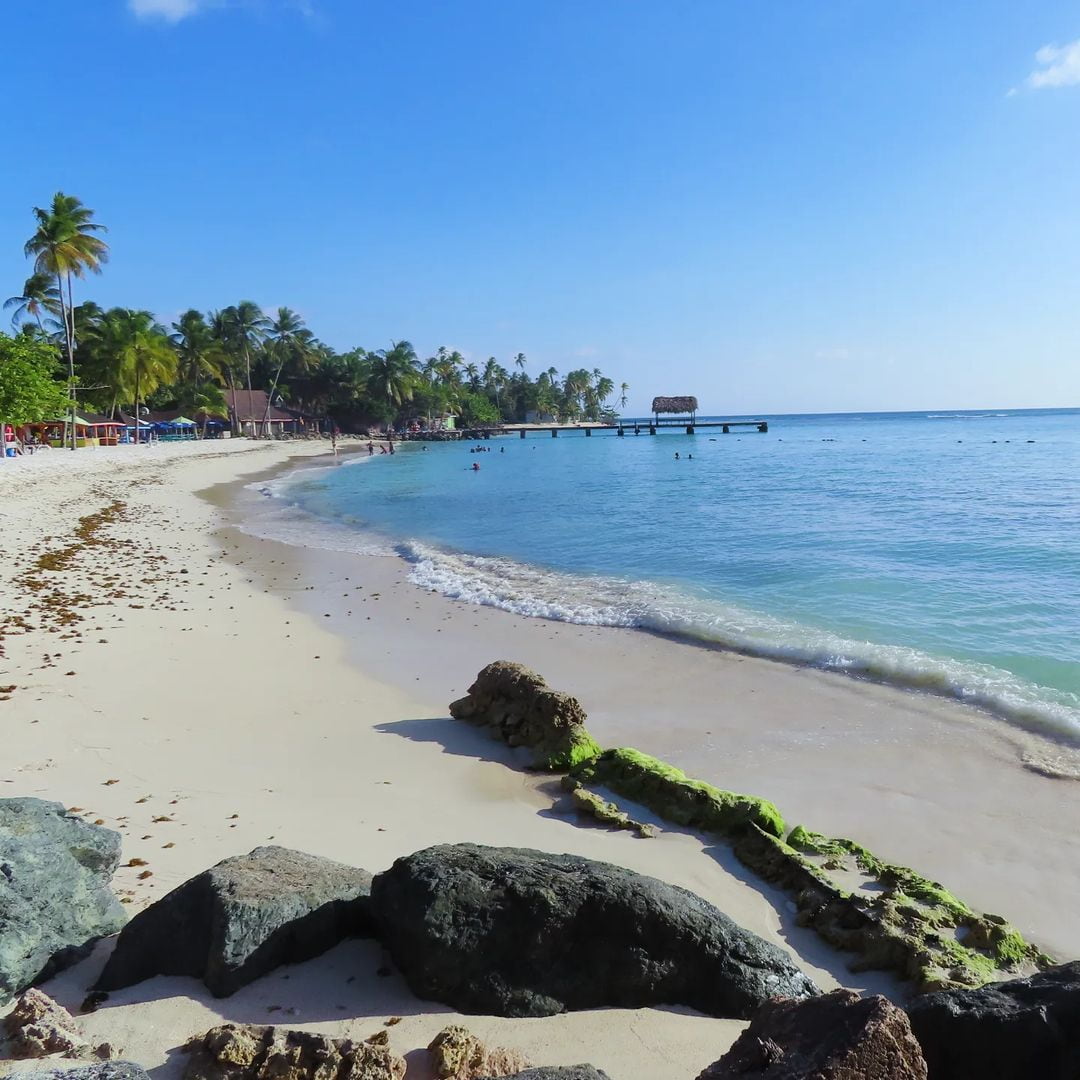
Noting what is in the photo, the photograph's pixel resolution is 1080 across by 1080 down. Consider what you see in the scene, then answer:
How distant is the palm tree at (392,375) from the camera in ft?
335

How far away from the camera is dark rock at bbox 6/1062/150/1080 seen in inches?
101

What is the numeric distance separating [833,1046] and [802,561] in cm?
1779

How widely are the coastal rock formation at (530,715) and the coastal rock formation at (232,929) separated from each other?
3587mm

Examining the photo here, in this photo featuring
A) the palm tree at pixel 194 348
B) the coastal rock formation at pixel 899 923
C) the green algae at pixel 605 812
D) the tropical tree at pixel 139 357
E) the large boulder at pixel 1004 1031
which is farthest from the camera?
the palm tree at pixel 194 348

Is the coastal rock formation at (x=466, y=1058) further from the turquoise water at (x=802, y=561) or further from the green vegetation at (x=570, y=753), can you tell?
the turquoise water at (x=802, y=561)

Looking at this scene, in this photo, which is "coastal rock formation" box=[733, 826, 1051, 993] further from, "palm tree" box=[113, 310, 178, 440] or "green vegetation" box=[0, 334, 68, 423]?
"palm tree" box=[113, 310, 178, 440]

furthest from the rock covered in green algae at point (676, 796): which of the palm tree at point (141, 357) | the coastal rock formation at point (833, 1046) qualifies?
the palm tree at point (141, 357)

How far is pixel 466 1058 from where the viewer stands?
10.2 ft

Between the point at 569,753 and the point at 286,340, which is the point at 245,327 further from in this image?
the point at 569,753

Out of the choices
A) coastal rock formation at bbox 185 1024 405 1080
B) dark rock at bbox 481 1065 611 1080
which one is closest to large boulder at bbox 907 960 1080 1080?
dark rock at bbox 481 1065 611 1080

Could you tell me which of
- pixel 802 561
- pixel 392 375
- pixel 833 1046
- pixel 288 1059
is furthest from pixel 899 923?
pixel 392 375

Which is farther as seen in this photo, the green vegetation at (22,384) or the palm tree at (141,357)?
the palm tree at (141,357)

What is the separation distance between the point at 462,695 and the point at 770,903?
4976mm

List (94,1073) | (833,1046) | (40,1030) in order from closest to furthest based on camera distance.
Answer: (833,1046) → (94,1073) → (40,1030)
